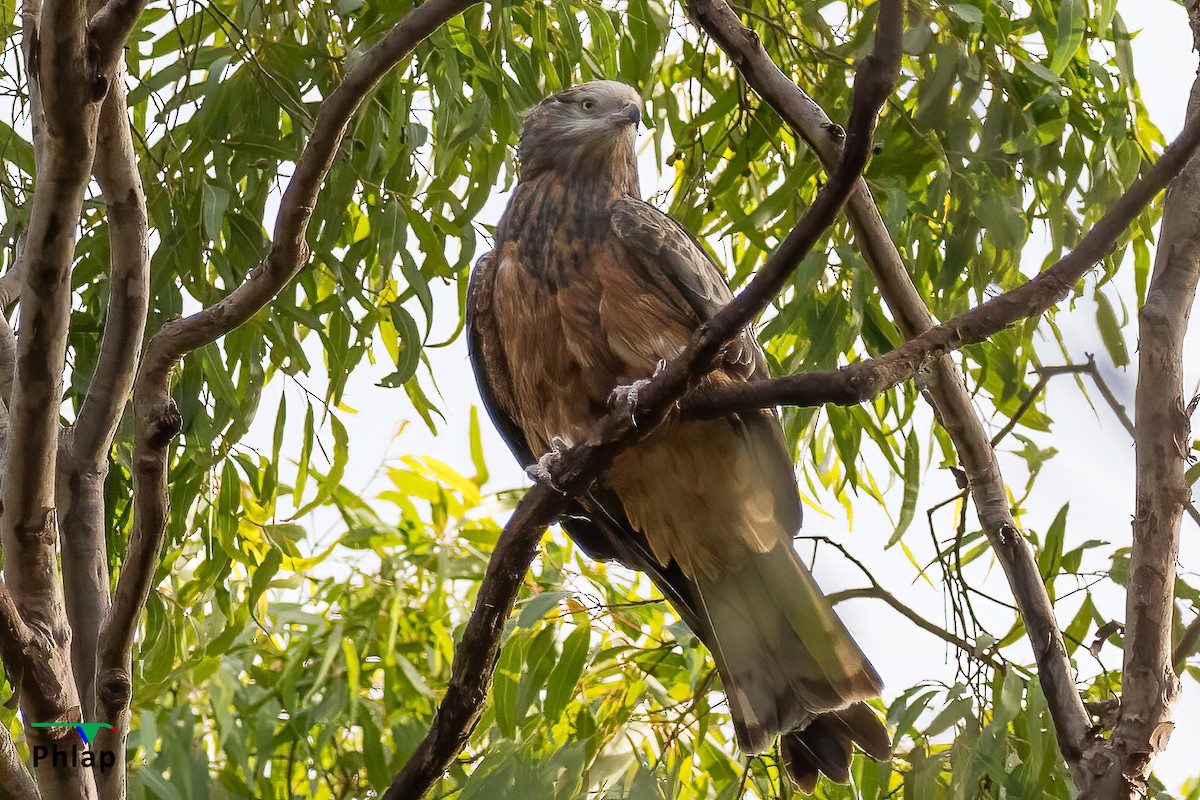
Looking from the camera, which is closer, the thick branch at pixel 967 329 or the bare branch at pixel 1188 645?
the thick branch at pixel 967 329

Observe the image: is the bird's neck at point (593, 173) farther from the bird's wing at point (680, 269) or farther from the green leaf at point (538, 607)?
the green leaf at point (538, 607)

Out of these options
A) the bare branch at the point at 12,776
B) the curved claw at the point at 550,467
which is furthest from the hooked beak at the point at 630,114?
the bare branch at the point at 12,776

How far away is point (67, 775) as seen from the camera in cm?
188

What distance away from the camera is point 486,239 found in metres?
2.89

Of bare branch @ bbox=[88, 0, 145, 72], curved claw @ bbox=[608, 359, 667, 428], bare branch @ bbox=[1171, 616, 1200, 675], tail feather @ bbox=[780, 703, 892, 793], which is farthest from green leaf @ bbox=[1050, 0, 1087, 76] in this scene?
bare branch @ bbox=[88, 0, 145, 72]

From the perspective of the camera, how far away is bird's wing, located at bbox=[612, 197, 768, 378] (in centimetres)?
248

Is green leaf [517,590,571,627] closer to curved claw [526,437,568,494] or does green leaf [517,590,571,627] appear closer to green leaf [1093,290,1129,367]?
curved claw [526,437,568,494]

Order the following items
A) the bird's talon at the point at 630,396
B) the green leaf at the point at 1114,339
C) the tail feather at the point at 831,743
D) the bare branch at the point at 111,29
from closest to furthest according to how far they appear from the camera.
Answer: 1. the green leaf at the point at 1114,339
2. the bare branch at the point at 111,29
3. the bird's talon at the point at 630,396
4. the tail feather at the point at 831,743

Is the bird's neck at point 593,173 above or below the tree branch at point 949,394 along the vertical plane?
above

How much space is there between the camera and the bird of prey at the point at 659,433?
245cm

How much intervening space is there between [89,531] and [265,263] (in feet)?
2.11

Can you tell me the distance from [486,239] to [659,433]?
70 centimetres

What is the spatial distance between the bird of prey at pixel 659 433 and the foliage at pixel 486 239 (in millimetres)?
115

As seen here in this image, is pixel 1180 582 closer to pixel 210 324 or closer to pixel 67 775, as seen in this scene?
pixel 210 324
